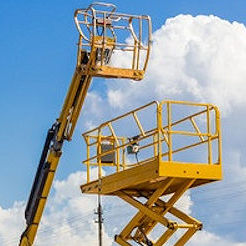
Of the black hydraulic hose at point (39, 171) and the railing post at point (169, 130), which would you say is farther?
the black hydraulic hose at point (39, 171)

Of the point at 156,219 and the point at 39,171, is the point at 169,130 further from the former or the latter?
the point at 39,171

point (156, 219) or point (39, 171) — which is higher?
point (39, 171)

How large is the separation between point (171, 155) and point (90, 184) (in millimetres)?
3747

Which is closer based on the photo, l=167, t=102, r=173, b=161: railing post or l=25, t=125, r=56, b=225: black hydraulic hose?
l=167, t=102, r=173, b=161: railing post

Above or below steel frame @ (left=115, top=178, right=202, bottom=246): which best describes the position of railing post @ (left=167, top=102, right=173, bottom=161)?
above

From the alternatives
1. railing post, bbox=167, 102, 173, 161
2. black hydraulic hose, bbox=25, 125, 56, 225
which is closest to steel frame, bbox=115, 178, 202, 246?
railing post, bbox=167, 102, 173, 161

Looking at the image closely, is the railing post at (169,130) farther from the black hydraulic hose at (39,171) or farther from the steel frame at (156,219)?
the black hydraulic hose at (39,171)

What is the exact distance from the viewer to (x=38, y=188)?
24.0 metres

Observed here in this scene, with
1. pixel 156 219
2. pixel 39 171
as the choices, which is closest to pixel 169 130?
pixel 156 219

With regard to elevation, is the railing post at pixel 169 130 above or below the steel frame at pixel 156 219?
above

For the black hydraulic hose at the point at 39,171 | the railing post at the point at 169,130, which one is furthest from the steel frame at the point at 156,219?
the black hydraulic hose at the point at 39,171

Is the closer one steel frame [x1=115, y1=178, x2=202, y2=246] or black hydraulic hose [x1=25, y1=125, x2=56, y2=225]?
steel frame [x1=115, y1=178, x2=202, y2=246]

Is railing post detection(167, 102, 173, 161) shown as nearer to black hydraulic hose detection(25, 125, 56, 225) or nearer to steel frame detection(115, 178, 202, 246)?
steel frame detection(115, 178, 202, 246)

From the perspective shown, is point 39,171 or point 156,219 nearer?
point 156,219
